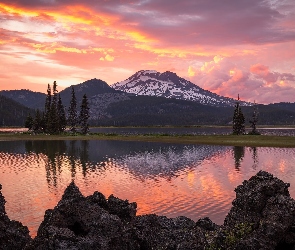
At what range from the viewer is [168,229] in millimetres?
15719

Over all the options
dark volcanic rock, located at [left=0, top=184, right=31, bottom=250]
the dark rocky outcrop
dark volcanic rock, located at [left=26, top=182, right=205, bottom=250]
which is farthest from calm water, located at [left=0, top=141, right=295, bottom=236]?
the dark rocky outcrop

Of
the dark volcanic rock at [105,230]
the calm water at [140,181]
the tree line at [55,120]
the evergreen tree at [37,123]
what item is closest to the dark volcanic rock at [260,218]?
the dark volcanic rock at [105,230]

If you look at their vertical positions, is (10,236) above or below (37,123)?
below

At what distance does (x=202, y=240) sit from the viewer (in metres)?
13.2

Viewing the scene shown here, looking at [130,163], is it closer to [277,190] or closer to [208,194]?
[208,194]

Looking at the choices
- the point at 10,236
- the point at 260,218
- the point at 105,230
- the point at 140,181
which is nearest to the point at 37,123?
the point at 140,181

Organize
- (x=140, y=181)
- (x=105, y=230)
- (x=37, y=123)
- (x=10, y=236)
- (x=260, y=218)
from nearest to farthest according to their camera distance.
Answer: (x=105, y=230) → (x=260, y=218) → (x=10, y=236) → (x=140, y=181) → (x=37, y=123)

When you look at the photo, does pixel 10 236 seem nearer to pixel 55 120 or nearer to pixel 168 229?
pixel 168 229

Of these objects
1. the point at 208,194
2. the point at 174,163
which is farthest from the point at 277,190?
the point at 174,163

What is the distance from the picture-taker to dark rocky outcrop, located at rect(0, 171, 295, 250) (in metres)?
12.5

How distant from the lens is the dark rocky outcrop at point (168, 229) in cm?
1246

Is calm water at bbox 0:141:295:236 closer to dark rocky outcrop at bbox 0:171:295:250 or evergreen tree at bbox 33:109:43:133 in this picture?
dark rocky outcrop at bbox 0:171:295:250

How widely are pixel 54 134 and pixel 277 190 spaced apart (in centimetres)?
14021

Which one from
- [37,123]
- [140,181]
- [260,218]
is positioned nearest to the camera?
[260,218]
